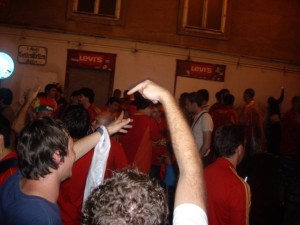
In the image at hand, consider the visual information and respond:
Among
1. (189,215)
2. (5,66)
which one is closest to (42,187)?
(189,215)

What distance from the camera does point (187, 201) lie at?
1703 mm

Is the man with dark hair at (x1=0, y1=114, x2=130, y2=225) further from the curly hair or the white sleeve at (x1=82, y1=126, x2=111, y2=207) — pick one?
the white sleeve at (x1=82, y1=126, x2=111, y2=207)

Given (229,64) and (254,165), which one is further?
(229,64)

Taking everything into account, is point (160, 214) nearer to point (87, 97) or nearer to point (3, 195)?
point (3, 195)

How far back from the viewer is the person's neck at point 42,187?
7.45ft

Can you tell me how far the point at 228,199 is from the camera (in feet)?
11.0

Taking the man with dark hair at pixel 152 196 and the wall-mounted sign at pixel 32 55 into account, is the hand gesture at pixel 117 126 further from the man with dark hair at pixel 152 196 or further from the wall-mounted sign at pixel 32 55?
the wall-mounted sign at pixel 32 55

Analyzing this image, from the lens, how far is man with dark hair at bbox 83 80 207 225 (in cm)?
140

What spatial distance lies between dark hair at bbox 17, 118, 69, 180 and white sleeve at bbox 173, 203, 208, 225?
3.13 feet

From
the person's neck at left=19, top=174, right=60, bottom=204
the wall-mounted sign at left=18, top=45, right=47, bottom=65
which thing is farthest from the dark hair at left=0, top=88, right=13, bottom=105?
the wall-mounted sign at left=18, top=45, right=47, bottom=65

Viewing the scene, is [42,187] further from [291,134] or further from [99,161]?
[291,134]

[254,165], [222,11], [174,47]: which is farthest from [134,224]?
[222,11]

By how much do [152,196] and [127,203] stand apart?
0.35 feet

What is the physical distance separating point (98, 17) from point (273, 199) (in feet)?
37.7
